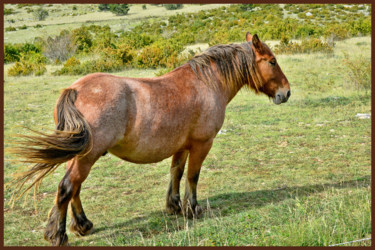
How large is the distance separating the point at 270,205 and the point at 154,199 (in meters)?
1.77

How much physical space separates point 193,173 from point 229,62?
162cm

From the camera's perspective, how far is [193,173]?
542 cm

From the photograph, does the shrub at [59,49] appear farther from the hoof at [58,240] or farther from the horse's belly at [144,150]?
the hoof at [58,240]

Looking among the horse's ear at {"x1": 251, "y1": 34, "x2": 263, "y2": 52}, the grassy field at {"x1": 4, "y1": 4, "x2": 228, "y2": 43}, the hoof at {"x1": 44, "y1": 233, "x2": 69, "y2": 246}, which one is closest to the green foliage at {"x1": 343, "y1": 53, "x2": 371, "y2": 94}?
the horse's ear at {"x1": 251, "y1": 34, "x2": 263, "y2": 52}

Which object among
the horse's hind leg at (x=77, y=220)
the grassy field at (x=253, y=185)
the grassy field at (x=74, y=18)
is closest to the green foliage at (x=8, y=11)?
the grassy field at (x=74, y=18)

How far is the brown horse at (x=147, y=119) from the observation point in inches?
165

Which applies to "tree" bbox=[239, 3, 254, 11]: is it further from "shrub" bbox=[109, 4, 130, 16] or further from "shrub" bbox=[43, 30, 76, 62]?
"shrub" bbox=[43, 30, 76, 62]

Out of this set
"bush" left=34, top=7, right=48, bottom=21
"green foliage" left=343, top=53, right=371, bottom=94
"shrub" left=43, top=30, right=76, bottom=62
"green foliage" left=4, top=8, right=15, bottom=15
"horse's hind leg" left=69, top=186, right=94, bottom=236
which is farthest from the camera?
"green foliage" left=4, top=8, right=15, bottom=15

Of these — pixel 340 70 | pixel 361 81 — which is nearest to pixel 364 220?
pixel 361 81

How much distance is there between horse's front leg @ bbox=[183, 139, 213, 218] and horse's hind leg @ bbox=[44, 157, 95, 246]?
4.86 ft

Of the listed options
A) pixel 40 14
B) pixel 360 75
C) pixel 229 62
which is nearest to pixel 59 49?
pixel 360 75

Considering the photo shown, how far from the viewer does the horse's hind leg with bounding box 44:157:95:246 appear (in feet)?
14.0

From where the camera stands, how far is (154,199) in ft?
20.1

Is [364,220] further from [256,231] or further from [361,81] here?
[361,81]
